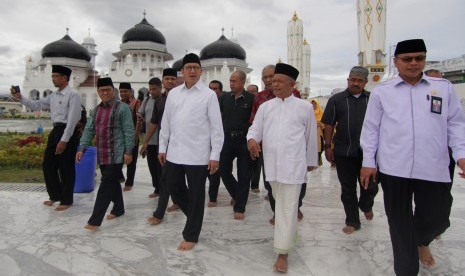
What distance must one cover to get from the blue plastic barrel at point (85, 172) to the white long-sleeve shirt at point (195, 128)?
2272 mm

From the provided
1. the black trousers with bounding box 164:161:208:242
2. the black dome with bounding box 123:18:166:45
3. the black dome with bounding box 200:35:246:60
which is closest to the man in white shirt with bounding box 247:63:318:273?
the black trousers with bounding box 164:161:208:242

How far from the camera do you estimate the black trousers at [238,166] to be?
3.94 metres

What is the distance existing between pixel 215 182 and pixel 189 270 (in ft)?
6.19

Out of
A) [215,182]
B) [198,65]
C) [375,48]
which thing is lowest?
[215,182]

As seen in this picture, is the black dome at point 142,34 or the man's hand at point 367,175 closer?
the man's hand at point 367,175

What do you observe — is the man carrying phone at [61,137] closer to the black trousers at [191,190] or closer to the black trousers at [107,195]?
the black trousers at [107,195]

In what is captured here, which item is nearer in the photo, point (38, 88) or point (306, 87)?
point (306, 87)

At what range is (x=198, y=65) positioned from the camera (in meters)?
3.19

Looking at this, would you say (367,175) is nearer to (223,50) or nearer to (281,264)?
(281,264)

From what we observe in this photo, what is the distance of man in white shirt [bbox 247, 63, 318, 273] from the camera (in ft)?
8.64

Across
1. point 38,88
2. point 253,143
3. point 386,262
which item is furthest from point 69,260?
point 38,88

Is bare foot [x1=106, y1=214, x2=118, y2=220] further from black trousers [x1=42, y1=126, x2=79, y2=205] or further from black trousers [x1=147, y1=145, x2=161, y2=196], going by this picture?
black trousers [x1=147, y1=145, x2=161, y2=196]

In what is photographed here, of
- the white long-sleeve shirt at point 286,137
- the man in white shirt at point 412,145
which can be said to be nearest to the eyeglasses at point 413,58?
the man in white shirt at point 412,145

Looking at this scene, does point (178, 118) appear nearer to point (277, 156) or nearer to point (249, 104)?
point (277, 156)
